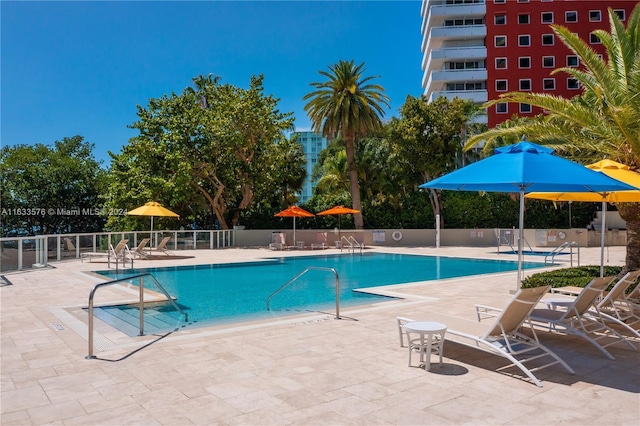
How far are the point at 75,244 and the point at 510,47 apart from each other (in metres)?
45.1

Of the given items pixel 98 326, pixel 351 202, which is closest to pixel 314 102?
pixel 351 202

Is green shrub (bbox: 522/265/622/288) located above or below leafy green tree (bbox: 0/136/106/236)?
below

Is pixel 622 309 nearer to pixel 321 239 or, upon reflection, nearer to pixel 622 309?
pixel 622 309

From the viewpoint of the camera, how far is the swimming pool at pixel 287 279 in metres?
10.5

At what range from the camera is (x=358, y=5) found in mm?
22922

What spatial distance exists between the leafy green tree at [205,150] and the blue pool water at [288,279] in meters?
9.19

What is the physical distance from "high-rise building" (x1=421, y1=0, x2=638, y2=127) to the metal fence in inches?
1259

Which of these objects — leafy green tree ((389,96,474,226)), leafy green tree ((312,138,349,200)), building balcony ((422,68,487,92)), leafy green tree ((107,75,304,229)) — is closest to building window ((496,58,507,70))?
building balcony ((422,68,487,92))

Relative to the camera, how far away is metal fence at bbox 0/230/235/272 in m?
15.5

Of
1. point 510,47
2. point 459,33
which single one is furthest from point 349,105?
point 459,33

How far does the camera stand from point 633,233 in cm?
1088

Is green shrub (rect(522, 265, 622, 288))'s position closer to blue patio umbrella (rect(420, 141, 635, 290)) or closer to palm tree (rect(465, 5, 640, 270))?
palm tree (rect(465, 5, 640, 270))

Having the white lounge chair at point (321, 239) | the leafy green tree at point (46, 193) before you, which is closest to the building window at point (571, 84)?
the white lounge chair at point (321, 239)

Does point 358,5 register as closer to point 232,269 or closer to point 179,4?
point 179,4
